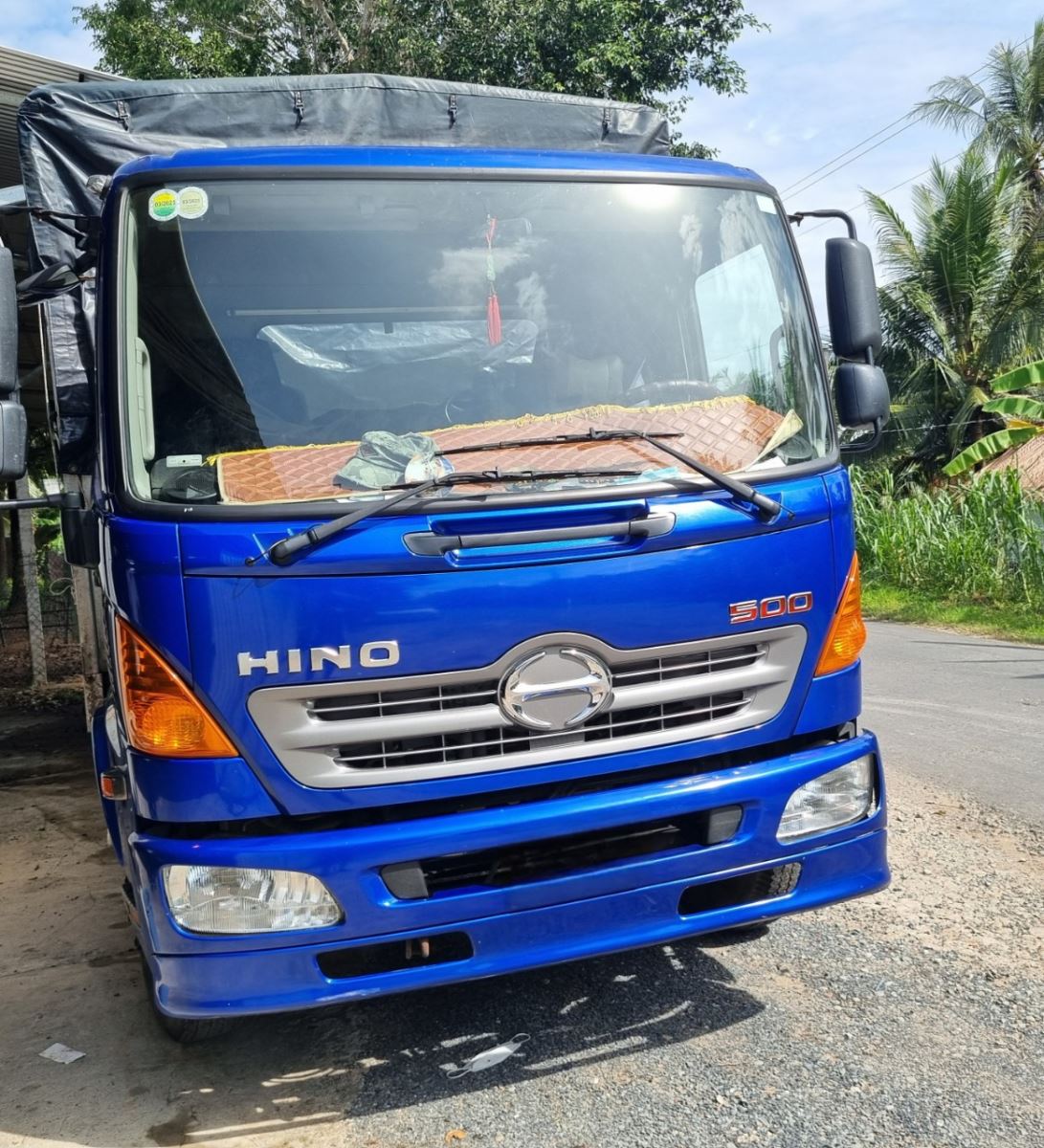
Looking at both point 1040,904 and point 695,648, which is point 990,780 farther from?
point 695,648

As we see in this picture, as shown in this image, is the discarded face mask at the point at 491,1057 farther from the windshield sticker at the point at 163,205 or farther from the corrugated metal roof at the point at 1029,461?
the corrugated metal roof at the point at 1029,461

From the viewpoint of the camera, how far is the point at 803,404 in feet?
11.6

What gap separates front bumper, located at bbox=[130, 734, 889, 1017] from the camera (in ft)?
9.26

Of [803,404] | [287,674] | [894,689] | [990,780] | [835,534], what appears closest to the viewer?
[287,674]

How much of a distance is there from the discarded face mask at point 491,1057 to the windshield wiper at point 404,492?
1.58 m

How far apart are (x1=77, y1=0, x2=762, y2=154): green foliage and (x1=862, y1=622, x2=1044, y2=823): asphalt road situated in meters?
8.60

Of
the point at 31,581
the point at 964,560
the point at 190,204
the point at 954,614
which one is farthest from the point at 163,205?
the point at 964,560

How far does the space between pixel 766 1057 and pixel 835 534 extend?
150 cm

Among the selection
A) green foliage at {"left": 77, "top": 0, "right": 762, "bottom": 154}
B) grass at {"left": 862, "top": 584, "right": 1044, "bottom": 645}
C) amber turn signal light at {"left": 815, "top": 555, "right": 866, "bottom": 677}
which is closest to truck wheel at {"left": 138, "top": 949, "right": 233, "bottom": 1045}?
amber turn signal light at {"left": 815, "top": 555, "right": 866, "bottom": 677}


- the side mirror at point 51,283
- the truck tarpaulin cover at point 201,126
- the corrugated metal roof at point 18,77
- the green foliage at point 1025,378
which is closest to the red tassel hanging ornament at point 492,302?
the truck tarpaulin cover at point 201,126

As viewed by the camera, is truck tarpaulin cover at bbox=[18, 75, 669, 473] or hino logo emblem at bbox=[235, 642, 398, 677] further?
truck tarpaulin cover at bbox=[18, 75, 669, 473]

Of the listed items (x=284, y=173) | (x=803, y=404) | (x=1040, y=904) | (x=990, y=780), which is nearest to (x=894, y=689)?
(x=990, y=780)

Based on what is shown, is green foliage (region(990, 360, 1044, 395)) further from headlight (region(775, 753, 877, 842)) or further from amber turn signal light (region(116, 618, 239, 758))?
amber turn signal light (region(116, 618, 239, 758))

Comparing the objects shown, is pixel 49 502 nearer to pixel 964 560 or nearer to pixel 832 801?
pixel 832 801
